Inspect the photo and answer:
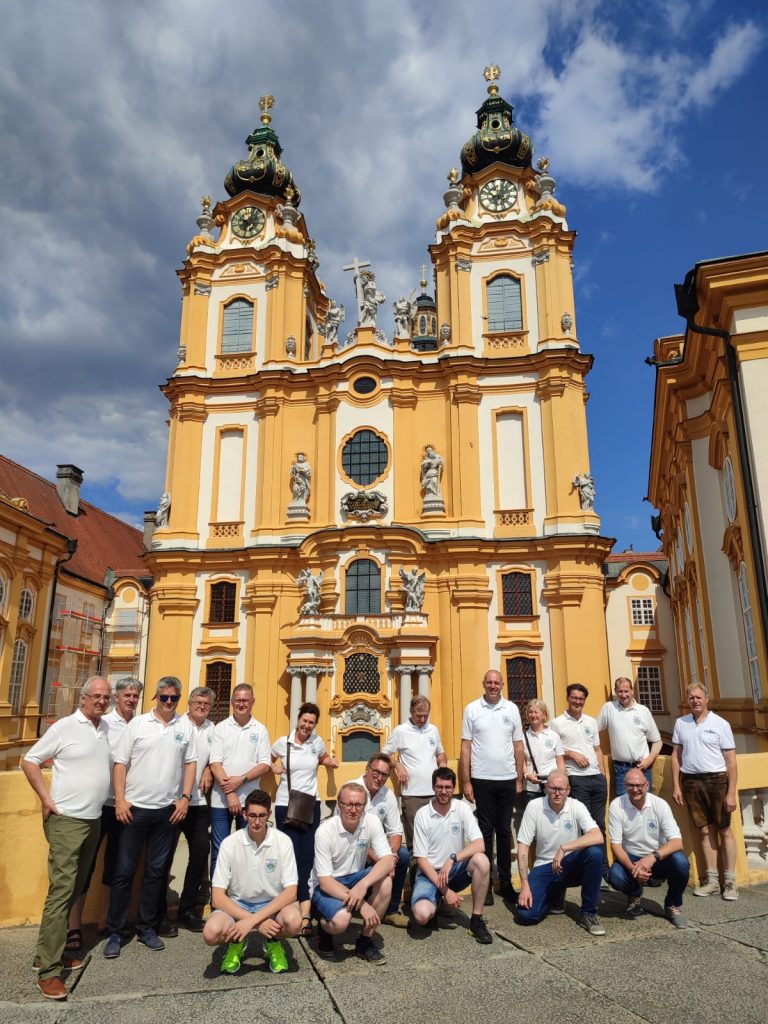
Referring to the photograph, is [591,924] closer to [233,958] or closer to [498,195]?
[233,958]

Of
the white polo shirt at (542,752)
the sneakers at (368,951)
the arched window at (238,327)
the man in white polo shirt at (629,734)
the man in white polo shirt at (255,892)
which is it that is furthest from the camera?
the arched window at (238,327)

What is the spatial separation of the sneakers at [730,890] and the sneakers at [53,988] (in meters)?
5.37

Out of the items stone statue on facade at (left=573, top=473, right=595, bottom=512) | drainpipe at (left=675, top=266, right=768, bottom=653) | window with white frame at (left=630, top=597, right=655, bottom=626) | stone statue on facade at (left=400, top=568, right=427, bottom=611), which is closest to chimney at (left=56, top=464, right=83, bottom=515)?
stone statue on facade at (left=400, top=568, right=427, bottom=611)

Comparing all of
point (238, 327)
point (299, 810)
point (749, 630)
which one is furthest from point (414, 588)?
point (299, 810)

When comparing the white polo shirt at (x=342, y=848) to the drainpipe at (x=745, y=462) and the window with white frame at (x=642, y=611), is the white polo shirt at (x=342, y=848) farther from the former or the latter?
the window with white frame at (x=642, y=611)

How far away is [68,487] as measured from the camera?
34438 mm

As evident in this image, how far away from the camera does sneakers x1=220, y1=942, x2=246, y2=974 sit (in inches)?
194

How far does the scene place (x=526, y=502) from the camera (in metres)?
24.3

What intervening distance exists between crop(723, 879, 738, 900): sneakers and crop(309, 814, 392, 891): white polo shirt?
314 centimetres

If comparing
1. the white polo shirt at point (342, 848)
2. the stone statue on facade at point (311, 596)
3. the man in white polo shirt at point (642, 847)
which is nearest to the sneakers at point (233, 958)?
the white polo shirt at point (342, 848)

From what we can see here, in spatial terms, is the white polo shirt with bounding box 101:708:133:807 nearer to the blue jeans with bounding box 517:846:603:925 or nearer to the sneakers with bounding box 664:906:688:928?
the blue jeans with bounding box 517:846:603:925

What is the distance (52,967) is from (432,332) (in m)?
50.8

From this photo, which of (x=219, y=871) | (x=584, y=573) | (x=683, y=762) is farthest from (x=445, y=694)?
(x=219, y=871)

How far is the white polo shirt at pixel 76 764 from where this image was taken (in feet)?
17.2
